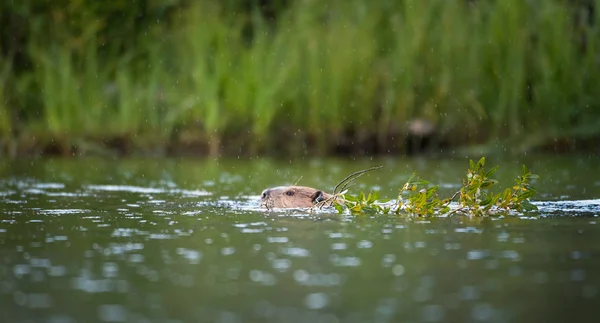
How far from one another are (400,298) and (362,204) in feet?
12.8

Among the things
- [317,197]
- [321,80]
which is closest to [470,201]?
[317,197]

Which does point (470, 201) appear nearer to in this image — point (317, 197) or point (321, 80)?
point (317, 197)

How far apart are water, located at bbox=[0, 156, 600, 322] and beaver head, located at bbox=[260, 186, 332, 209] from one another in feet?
0.87

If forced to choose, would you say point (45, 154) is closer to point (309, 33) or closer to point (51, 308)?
point (309, 33)

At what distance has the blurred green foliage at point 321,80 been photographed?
52.7 ft

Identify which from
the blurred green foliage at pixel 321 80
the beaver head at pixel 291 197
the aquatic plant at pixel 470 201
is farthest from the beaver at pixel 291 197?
A: the blurred green foliage at pixel 321 80

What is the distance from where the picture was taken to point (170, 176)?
13992 millimetres

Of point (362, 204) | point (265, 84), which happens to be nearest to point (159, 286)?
point (362, 204)

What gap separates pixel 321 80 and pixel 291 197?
653cm

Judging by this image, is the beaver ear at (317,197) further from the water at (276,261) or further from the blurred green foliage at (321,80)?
the blurred green foliage at (321,80)

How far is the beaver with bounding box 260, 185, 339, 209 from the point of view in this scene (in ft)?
33.4

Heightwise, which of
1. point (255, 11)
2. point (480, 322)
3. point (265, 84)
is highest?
point (255, 11)

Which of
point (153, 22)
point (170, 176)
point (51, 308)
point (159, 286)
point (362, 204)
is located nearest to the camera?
point (51, 308)

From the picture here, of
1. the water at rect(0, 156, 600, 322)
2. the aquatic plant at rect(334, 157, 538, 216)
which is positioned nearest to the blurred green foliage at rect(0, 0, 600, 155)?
the water at rect(0, 156, 600, 322)
